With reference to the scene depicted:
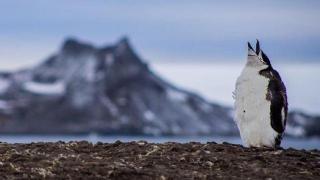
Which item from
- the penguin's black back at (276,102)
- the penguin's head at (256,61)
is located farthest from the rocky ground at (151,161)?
the penguin's head at (256,61)

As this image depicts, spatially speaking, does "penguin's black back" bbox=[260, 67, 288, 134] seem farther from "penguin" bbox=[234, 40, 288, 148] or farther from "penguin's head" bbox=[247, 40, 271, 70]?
"penguin's head" bbox=[247, 40, 271, 70]

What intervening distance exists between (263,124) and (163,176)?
4405 millimetres

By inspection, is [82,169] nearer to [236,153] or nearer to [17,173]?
[17,173]

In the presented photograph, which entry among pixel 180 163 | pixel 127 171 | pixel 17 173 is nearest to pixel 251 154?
pixel 180 163

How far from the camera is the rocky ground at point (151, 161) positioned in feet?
59.1

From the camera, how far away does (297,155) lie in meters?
20.2

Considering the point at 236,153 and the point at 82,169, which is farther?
the point at 236,153

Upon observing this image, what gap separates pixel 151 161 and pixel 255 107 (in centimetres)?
347

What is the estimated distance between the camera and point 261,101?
21.8 metres

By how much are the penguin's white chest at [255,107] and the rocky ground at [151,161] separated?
101 cm

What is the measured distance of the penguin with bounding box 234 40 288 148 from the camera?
21719 mm

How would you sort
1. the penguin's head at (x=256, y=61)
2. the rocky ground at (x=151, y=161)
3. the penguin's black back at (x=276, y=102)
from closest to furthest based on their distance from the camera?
the rocky ground at (x=151, y=161) → the penguin's black back at (x=276, y=102) → the penguin's head at (x=256, y=61)

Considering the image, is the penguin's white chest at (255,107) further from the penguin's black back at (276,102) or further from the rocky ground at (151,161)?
the rocky ground at (151,161)

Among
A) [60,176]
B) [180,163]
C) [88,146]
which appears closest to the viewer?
[60,176]
